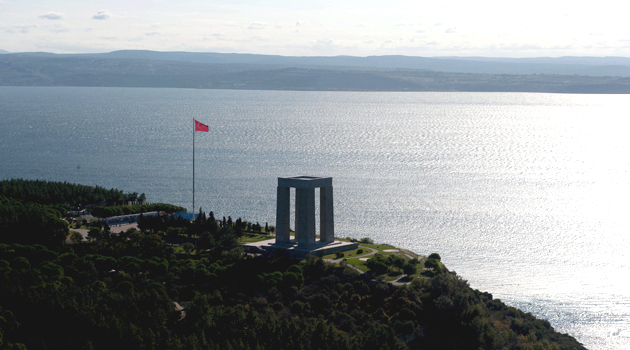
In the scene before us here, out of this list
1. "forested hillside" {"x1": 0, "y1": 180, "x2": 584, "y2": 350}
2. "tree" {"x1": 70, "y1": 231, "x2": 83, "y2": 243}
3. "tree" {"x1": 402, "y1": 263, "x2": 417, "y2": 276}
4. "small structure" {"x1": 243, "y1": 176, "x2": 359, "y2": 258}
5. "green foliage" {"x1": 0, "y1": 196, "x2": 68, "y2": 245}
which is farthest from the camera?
"tree" {"x1": 70, "y1": 231, "x2": 83, "y2": 243}

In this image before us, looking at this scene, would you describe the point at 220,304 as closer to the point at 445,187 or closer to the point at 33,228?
the point at 33,228

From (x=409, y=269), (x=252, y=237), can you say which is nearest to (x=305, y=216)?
(x=252, y=237)

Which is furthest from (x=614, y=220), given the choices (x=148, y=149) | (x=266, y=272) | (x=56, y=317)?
(x=148, y=149)

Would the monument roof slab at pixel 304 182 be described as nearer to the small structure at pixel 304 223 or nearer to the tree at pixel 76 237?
the small structure at pixel 304 223

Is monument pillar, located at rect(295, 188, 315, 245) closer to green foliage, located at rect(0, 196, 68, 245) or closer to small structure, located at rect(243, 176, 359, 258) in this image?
small structure, located at rect(243, 176, 359, 258)

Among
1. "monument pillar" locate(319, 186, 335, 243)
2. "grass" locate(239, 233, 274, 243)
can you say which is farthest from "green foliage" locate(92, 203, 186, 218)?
"monument pillar" locate(319, 186, 335, 243)

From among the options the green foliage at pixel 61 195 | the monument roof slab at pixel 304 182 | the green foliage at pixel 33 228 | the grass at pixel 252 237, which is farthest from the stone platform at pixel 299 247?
the green foliage at pixel 61 195

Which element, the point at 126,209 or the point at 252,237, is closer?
the point at 252,237
